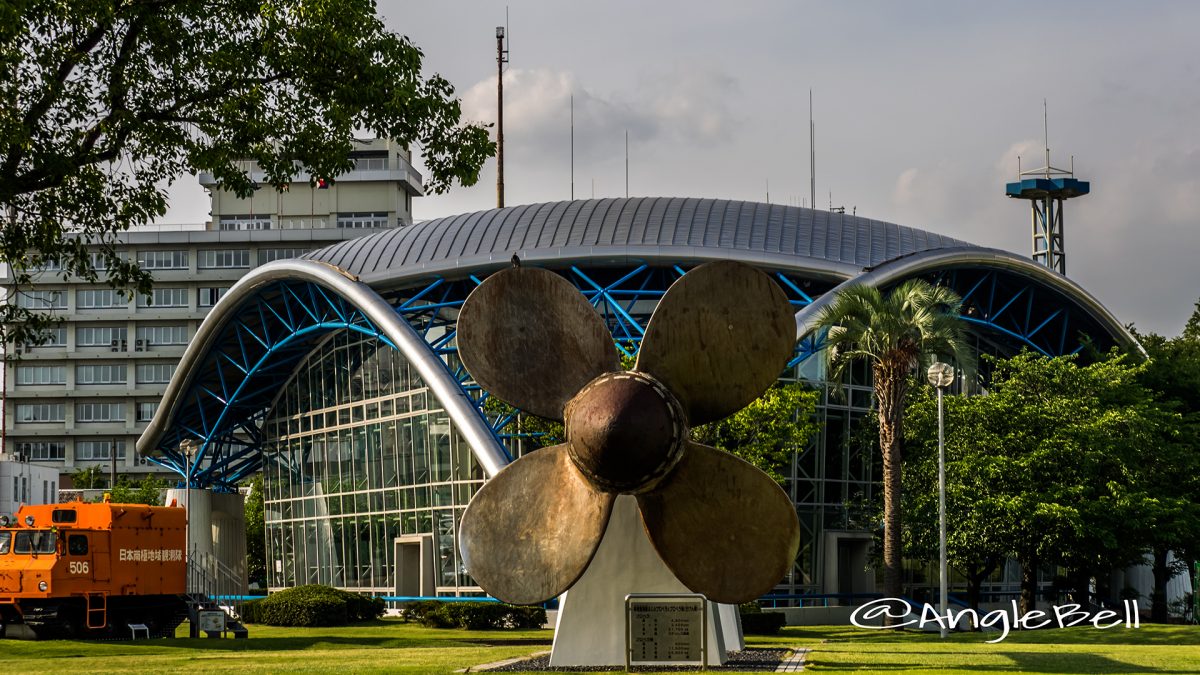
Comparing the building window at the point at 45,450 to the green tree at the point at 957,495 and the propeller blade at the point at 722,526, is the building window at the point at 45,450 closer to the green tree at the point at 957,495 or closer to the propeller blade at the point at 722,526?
the green tree at the point at 957,495

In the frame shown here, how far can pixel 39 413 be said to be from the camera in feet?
338

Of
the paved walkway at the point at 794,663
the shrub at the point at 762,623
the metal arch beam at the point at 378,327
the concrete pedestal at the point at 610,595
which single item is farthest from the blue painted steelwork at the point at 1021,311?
the concrete pedestal at the point at 610,595

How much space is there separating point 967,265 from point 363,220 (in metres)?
71.2

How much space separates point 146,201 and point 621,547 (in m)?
7.06

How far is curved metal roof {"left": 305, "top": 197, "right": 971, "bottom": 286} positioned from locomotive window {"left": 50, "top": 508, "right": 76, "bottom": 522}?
16.5 m

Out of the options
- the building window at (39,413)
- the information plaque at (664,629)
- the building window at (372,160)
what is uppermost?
the building window at (372,160)

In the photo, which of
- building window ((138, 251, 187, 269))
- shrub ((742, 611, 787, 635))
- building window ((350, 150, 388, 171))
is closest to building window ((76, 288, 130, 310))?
building window ((138, 251, 187, 269))

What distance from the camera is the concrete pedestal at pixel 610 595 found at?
16.8m

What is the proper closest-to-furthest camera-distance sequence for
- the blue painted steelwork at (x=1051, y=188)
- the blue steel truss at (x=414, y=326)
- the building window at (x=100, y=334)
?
the blue steel truss at (x=414, y=326), the blue painted steelwork at (x=1051, y=188), the building window at (x=100, y=334)

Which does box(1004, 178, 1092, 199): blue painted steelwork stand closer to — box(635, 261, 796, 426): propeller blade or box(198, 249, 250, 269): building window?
box(635, 261, 796, 426): propeller blade

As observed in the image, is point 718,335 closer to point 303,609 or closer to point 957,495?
point 957,495

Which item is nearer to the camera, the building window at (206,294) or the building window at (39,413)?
the building window at (206,294)
